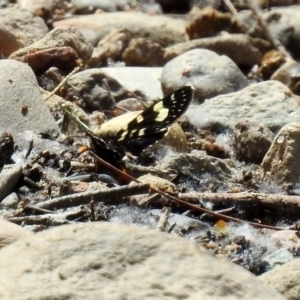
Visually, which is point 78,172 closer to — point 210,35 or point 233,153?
point 233,153

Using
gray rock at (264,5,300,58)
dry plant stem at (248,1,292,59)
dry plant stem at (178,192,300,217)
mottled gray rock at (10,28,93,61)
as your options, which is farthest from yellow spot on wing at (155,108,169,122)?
gray rock at (264,5,300,58)

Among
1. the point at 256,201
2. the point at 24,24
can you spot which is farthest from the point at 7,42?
the point at 256,201

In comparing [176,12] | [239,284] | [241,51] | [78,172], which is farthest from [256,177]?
[176,12]

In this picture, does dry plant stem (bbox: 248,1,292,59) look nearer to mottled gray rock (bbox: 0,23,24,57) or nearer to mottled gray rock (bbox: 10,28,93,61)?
mottled gray rock (bbox: 10,28,93,61)

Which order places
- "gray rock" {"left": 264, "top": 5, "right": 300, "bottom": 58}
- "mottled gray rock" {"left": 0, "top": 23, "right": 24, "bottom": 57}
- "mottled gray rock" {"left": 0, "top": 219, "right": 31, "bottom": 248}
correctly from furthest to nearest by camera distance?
"gray rock" {"left": 264, "top": 5, "right": 300, "bottom": 58} < "mottled gray rock" {"left": 0, "top": 23, "right": 24, "bottom": 57} < "mottled gray rock" {"left": 0, "top": 219, "right": 31, "bottom": 248}

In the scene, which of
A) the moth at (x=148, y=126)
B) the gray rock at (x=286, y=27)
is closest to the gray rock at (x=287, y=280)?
the moth at (x=148, y=126)

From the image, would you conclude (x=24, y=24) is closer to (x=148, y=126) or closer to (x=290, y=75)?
(x=290, y=75)
